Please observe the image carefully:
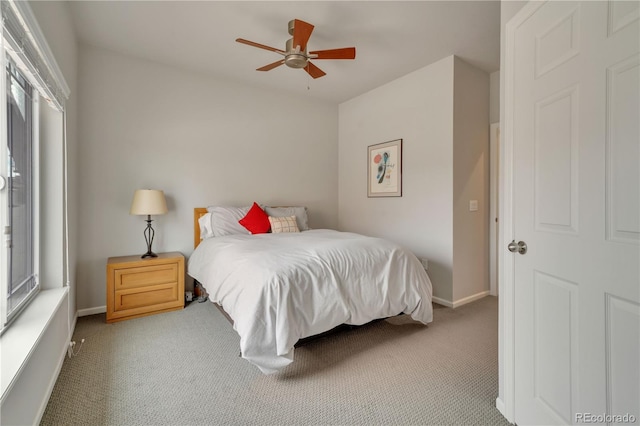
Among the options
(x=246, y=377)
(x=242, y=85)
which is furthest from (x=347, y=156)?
(x=246, y=377)

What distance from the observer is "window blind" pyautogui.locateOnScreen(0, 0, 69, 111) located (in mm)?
1242

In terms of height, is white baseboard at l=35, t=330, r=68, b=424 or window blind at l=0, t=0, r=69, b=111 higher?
window blind at l=0, t=0, r=69, b=111

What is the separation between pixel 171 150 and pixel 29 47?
1980mm

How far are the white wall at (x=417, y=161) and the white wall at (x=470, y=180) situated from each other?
10cm

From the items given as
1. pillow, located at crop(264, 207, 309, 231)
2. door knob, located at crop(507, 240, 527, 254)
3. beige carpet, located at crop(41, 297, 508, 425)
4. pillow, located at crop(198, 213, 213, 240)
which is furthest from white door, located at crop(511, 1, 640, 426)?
pillow, located at crop(198, 213, 213, 240)

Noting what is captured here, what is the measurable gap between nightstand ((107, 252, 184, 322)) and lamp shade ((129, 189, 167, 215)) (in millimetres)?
495

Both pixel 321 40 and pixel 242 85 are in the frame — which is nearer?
pixel 321 40

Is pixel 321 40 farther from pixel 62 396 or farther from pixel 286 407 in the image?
pixel 62 396

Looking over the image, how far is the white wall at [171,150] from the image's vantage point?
9.82ft

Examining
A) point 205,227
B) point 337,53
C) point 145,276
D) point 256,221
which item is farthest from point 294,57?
point 145,276

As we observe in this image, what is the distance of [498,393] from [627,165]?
4.82 ft

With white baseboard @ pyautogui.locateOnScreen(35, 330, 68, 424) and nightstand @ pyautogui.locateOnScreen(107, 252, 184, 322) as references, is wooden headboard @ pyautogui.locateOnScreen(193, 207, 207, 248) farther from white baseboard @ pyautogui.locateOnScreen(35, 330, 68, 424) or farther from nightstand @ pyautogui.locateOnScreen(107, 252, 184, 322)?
white baseboard @ pyautogui.locateOnScreen(35, 330, 68, 424)

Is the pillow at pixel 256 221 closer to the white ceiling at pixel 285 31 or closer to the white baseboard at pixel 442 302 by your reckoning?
the white ceiling at pixel 285 31

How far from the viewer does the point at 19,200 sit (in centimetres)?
171
